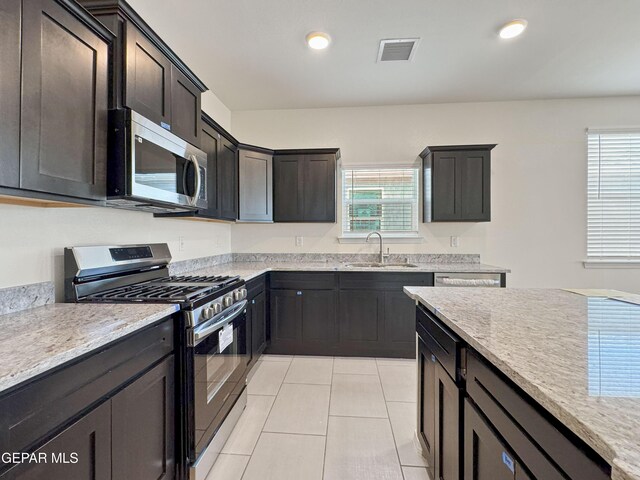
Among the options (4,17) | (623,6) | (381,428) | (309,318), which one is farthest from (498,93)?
(4,17)

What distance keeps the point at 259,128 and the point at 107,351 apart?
3.29m

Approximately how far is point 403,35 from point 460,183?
1596 mm

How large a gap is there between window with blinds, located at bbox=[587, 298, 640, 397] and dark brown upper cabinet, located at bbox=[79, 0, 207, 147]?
197 centimetres

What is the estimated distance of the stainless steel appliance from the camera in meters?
2.88

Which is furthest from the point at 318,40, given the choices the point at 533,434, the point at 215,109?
the point at 533,434

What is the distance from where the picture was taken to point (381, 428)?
1968 mm

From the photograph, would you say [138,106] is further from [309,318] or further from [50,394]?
[309,318]

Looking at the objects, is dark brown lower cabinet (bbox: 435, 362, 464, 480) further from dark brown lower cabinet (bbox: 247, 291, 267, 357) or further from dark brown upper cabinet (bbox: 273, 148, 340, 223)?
dark brown upper cabinet (bbox: 273, 148, 340, 223)

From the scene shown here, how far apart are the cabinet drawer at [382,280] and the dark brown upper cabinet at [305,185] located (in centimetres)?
72

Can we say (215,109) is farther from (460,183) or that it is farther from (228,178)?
(460,183)

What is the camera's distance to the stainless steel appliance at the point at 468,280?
2881mm

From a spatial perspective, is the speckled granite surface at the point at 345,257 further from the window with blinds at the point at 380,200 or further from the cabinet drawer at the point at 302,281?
the cabinet drawer at the point at 302,281

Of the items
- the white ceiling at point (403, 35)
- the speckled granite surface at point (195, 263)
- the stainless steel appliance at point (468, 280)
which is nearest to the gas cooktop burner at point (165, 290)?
the speckled granite surface at point (195, 263)

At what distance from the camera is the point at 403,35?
7.62 ft
